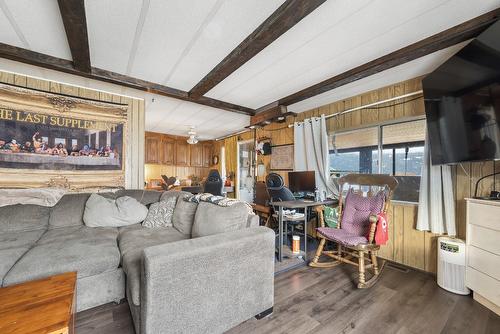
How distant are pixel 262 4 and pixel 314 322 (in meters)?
2.33

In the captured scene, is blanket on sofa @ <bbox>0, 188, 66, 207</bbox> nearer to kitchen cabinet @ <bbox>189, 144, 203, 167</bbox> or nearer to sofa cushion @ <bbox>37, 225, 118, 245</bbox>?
sofa cushion @ <bbox>37, 225, 118, 245</bbox>

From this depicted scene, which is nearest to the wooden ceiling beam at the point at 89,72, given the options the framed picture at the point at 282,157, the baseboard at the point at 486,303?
the framed picture at the point at 282,157

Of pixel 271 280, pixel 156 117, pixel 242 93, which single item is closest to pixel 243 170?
pixel 156 117

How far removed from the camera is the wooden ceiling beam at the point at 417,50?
155cm

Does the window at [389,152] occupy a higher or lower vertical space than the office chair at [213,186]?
higher

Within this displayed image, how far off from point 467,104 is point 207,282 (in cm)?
252

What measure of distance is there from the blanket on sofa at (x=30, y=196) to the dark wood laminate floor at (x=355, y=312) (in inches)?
52.4

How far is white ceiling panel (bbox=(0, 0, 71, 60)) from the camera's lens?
1.44m

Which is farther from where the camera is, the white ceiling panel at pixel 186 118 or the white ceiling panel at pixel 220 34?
the white ceiling panel at pixel 186 118

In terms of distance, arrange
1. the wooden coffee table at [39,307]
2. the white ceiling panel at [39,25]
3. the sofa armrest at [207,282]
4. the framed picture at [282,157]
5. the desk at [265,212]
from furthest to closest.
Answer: the framed picture at [282,157]
the desk at [265,212]
the white ceiling panel at [39,25]
the sofa armrest at [207,282]
the wooden coffee table at [39,307]

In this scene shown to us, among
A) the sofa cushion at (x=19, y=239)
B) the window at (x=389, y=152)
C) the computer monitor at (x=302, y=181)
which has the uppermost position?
the window at (x=389, y=152)

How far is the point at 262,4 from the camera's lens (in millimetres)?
1423

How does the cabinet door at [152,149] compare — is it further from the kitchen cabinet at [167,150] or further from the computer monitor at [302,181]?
the computer monitor at [302,181]

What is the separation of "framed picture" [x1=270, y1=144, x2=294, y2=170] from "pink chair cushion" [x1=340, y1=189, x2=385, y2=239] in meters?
1.50
